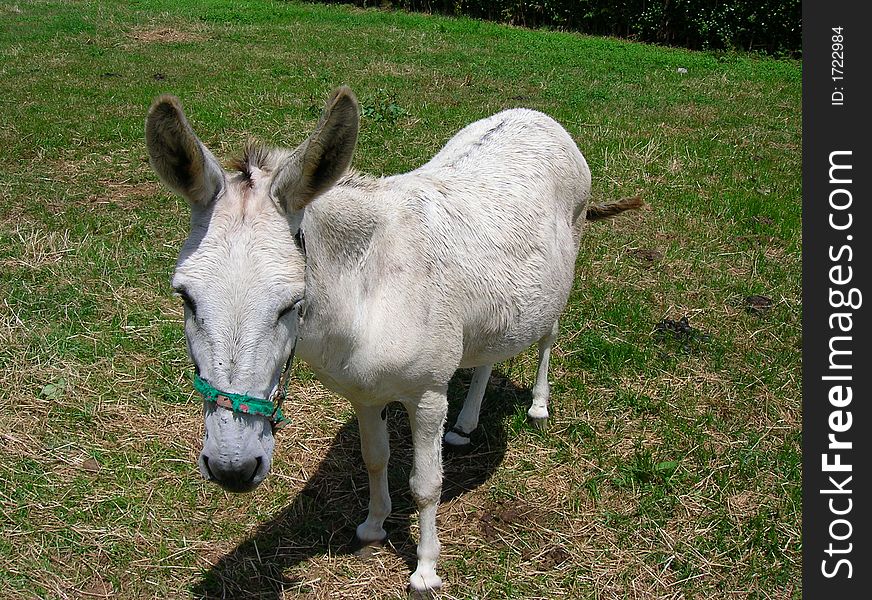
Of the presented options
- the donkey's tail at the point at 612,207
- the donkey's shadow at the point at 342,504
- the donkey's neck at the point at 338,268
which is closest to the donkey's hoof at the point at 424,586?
the donkey's shadow at the point at 342,504

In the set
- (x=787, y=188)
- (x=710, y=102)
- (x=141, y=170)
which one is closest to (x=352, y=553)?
(x=141, y=170)

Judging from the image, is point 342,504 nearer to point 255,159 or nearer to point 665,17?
point 255,159

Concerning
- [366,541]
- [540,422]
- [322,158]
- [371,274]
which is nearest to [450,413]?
[540,422]

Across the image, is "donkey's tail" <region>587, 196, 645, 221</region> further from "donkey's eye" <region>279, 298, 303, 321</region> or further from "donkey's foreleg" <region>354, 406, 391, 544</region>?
"donkey's eye" <region>279, 298, 303, 321</region>

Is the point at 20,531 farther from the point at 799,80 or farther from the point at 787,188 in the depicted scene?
the point at 799,80

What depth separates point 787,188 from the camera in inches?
293

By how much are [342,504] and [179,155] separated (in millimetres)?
2328

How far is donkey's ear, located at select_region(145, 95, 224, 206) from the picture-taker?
2.04 metres

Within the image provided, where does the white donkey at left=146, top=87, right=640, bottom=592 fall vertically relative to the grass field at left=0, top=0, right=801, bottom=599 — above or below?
above

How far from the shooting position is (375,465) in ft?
11.2

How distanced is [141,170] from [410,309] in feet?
17.7

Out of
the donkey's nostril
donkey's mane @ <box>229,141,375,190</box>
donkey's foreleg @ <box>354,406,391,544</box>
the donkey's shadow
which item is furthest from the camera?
the donkey's shadow

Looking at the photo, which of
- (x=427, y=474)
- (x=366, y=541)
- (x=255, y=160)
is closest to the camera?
(x=255, y=160)

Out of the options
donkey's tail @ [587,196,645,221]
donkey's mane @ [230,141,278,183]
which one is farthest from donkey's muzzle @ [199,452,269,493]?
donkey's tail @ [587,196,645,221]
